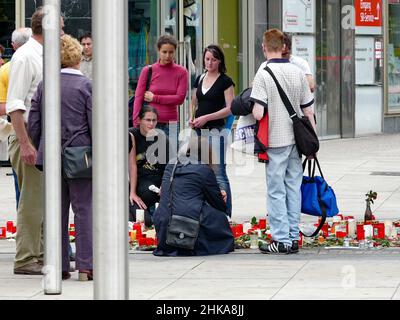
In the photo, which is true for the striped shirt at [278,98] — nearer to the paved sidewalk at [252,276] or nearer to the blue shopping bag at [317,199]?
the blue shopping bag at [317,199]

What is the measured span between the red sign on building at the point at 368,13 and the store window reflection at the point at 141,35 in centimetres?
517

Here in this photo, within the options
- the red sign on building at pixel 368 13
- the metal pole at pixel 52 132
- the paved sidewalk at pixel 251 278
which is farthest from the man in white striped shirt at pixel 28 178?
the red sign on building at pixel 368 13

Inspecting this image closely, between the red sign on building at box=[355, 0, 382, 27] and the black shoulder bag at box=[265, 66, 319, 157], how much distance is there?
13.7 metres

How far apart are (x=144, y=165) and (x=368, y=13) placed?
42.7 ft

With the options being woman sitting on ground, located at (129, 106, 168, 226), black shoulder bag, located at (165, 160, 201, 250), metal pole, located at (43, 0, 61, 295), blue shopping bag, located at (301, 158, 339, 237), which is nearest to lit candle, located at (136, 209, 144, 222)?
woman sitting on ground, located at (129, 106, 168, 226)

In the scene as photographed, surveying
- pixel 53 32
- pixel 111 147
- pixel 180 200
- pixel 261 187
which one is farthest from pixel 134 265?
pixel 261 187

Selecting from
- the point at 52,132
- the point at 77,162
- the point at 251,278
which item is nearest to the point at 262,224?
the point at 251,278

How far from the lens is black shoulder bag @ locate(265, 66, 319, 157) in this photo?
995 centimetres

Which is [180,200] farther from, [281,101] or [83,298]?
[83,298]

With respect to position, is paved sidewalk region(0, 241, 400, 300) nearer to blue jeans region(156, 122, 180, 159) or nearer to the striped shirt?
the striped shirt

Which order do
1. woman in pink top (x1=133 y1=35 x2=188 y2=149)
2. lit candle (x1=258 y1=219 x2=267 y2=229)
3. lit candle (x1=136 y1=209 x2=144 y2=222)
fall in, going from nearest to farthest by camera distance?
lit candle (x1=258 y1=219 x2=267 y2=229) → lit candle (x1=136 y1=209 x2=144 y2=222) → woman in pink top (x1=133 y1=35 x2=188 y2=149)

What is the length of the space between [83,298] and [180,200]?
2.15m

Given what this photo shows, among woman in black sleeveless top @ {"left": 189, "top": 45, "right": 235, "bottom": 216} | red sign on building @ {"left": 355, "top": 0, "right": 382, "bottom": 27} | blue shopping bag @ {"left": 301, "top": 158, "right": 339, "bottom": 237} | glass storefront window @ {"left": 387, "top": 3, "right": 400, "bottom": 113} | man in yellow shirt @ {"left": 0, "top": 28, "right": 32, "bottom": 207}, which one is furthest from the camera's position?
glass storefront window @ {"left": 387, "top": 3, "right": 400, "bottom": 113}

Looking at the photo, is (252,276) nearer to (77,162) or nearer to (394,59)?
(77,162)
